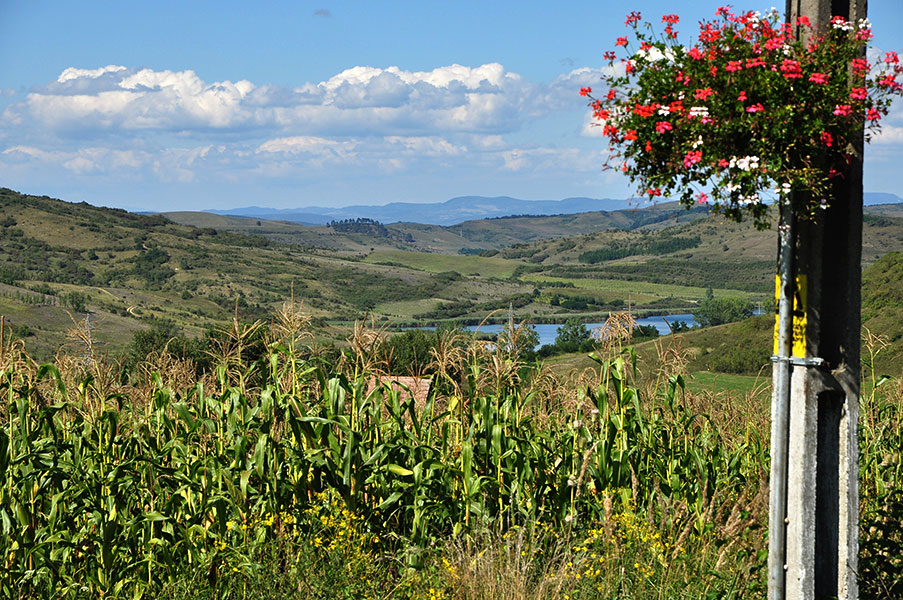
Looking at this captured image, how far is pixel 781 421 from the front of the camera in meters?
4.15

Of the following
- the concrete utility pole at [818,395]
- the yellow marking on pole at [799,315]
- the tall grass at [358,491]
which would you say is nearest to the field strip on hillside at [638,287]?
the tall grass at [358,491]

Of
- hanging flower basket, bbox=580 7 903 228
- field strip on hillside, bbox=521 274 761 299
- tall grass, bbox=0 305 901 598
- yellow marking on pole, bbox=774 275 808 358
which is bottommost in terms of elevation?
field strip on hillside, bbox=521 274 761 299

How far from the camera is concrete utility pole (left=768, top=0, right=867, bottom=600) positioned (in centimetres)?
413

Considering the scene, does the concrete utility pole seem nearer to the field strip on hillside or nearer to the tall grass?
the tall grass

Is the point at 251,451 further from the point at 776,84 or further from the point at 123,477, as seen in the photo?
the point at 776,84

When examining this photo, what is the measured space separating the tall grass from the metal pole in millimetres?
696

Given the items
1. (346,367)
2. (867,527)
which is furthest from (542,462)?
(867,527)

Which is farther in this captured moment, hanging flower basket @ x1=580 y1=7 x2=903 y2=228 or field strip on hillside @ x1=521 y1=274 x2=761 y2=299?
field strip on hillside @ x1=521 y1=274 x2=761 y2=299

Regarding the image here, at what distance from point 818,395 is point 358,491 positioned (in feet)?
9.71

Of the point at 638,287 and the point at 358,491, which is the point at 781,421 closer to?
the point at 358,491

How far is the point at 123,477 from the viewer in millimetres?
5566

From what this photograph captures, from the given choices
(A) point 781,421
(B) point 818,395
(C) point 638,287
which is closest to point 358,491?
(A) point 781,421

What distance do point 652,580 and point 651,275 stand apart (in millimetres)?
191873

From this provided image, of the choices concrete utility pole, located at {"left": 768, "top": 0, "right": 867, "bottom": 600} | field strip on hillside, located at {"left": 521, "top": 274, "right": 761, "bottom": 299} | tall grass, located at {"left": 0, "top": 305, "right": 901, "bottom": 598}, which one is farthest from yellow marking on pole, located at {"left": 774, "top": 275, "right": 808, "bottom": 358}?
field strip on hillside, located at {"left": 521, "top": 274, "right": 761, "bottom": 299}
